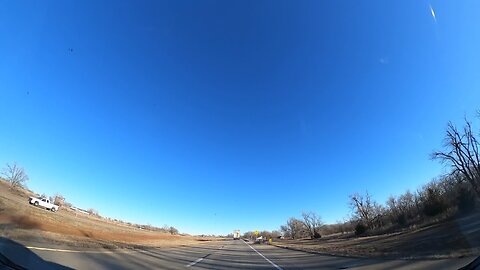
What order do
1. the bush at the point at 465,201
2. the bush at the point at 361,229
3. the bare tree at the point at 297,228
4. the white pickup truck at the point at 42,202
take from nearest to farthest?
the bush at the point at 465,201 < the white pickup truck at the point at 42,202 < the bush at the point at 361,229 < the bare tree at the point at 297,228

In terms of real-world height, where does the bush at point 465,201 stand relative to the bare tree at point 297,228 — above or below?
below

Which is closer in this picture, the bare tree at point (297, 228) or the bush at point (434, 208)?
the bush at point (434, 208)

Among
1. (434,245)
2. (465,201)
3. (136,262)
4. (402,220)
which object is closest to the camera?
(136,262)

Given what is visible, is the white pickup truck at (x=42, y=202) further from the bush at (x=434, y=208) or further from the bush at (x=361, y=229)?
the bush at (x=434, y=208)

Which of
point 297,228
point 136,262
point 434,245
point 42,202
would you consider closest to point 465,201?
point 434,245

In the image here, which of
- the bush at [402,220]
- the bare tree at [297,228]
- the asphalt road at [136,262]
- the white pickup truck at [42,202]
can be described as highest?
the bare tree at [297,228]

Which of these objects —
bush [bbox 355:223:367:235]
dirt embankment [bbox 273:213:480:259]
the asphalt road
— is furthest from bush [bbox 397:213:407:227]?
the asphalt road

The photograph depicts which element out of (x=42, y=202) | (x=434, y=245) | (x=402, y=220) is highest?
(x=42, y=202)

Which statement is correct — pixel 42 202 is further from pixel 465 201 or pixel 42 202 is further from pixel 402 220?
pixel 465 201

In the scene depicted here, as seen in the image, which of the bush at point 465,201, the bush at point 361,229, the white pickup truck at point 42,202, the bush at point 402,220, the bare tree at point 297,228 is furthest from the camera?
the bare tree at point 297,228

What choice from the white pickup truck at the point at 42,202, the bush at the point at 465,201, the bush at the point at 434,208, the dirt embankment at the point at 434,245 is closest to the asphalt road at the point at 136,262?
the dirt embankment at the point at 434,245

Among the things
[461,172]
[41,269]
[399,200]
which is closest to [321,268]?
[41,269]

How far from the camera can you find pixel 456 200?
4256 centimetres

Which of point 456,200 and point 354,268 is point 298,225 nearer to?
point 456,200
